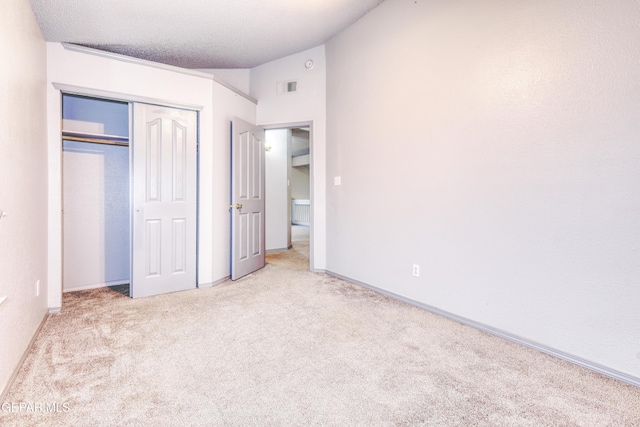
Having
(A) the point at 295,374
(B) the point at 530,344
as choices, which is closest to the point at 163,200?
(A) the point at 295,374

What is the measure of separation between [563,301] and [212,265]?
3197mm

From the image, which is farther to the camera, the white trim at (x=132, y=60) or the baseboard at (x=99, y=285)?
the baseboard at (x=99, y=285)

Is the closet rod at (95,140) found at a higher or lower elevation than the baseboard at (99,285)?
higher

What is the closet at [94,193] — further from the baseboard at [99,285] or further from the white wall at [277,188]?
the white wall at [277,188]

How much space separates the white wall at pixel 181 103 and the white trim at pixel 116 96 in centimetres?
2

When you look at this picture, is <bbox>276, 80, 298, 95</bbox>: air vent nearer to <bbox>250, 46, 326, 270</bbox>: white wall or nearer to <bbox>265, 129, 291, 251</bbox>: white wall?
<bbox>250, 46, 326, 270</bbox>: white wall

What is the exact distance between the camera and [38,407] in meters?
1.46

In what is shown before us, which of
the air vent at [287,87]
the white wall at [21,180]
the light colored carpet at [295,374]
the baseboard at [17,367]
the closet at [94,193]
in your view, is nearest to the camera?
the light colored carpet at [295,374]

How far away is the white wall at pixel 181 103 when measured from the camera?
2.71 m

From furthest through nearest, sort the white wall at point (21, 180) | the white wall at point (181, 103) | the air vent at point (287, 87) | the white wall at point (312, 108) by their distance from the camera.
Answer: the air vent at point (287, 87)
the white wall at point (312, 108)
the white wall at point (181, 103)
the white wall at point (21, 180)

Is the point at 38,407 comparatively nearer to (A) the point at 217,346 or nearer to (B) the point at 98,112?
(A) the point at 217,346

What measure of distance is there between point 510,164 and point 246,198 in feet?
9.47

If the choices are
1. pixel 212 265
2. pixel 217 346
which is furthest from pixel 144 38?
pixel 217 346

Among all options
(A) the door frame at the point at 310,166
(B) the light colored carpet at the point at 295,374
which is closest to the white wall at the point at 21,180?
(B) the light colored carpet at the point at 295,374
